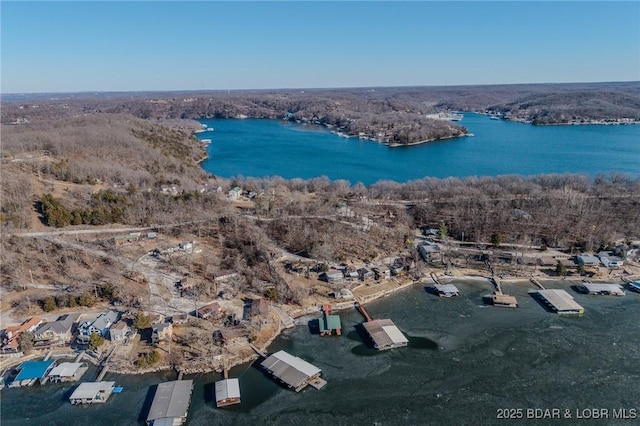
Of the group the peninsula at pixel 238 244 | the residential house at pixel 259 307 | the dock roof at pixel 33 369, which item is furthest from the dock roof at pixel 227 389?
the dock roof at pixel 33 369

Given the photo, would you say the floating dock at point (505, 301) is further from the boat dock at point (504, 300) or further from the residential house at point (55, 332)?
the residential house at point (55, 332)

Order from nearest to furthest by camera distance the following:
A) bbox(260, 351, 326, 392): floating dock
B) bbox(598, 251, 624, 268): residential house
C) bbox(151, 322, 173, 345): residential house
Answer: bbox(260, 351, 326, 392): floating dock → bbox(151, 322, 173, 345): residential house → bbox(598, 251, 624, 268): residential house

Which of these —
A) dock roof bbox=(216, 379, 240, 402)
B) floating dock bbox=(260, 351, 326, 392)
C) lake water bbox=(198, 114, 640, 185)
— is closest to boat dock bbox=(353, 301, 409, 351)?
floating dock bbox=(260, 351, 326, 392)

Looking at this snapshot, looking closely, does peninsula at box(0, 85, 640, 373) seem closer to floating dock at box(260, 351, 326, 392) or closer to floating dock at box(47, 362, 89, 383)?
floating dock at box(47, 362, 89, 383)

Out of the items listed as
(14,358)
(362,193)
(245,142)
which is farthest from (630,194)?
(245,142)

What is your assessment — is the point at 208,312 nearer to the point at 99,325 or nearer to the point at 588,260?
the point at 99,325

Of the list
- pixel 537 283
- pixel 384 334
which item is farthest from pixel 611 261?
pixel 384 334
